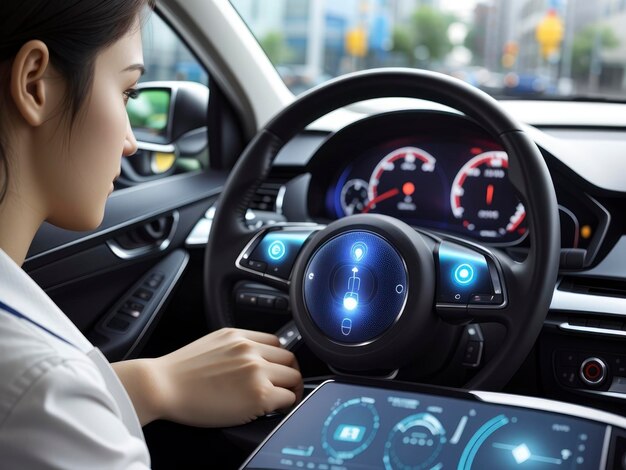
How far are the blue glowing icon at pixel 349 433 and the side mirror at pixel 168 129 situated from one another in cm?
122

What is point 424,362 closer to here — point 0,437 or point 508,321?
point 508,321

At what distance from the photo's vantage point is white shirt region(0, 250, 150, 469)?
69 cm

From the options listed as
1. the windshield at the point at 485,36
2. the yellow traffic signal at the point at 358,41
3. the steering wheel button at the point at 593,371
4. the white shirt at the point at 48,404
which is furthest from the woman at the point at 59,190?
the yellow traffic signal at the point at 358,41

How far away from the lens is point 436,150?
1811mm

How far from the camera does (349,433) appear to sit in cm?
106

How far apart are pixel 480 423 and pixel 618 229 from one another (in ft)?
2.34

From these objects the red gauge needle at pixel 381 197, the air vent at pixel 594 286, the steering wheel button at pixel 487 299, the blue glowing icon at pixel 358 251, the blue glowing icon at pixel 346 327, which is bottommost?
the air vent at pixel 594 286

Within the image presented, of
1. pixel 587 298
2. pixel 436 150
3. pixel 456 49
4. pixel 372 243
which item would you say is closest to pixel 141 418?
pixel 372 243

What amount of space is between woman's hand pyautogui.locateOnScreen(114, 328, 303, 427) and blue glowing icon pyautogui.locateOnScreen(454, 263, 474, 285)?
0.92 ft

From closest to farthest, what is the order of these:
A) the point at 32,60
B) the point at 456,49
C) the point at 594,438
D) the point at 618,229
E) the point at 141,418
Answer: the point at 32,60, the point at 594,438, the point at 141,418, the point at 618,229, the point at 456,49

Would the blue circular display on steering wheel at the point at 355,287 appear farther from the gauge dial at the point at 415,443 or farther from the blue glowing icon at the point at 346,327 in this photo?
the gauge dial at the point at 415,443

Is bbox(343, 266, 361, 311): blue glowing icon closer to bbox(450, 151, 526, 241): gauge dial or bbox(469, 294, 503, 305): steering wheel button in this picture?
bbox(469, 294, 503, 305): steering wheel button

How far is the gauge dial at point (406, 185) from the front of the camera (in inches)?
71.7


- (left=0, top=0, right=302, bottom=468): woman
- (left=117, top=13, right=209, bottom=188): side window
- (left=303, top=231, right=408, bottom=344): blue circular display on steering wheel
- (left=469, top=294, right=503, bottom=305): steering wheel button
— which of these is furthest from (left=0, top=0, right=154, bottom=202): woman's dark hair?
(left=117, top=13, right=209, bottom=188): side window
